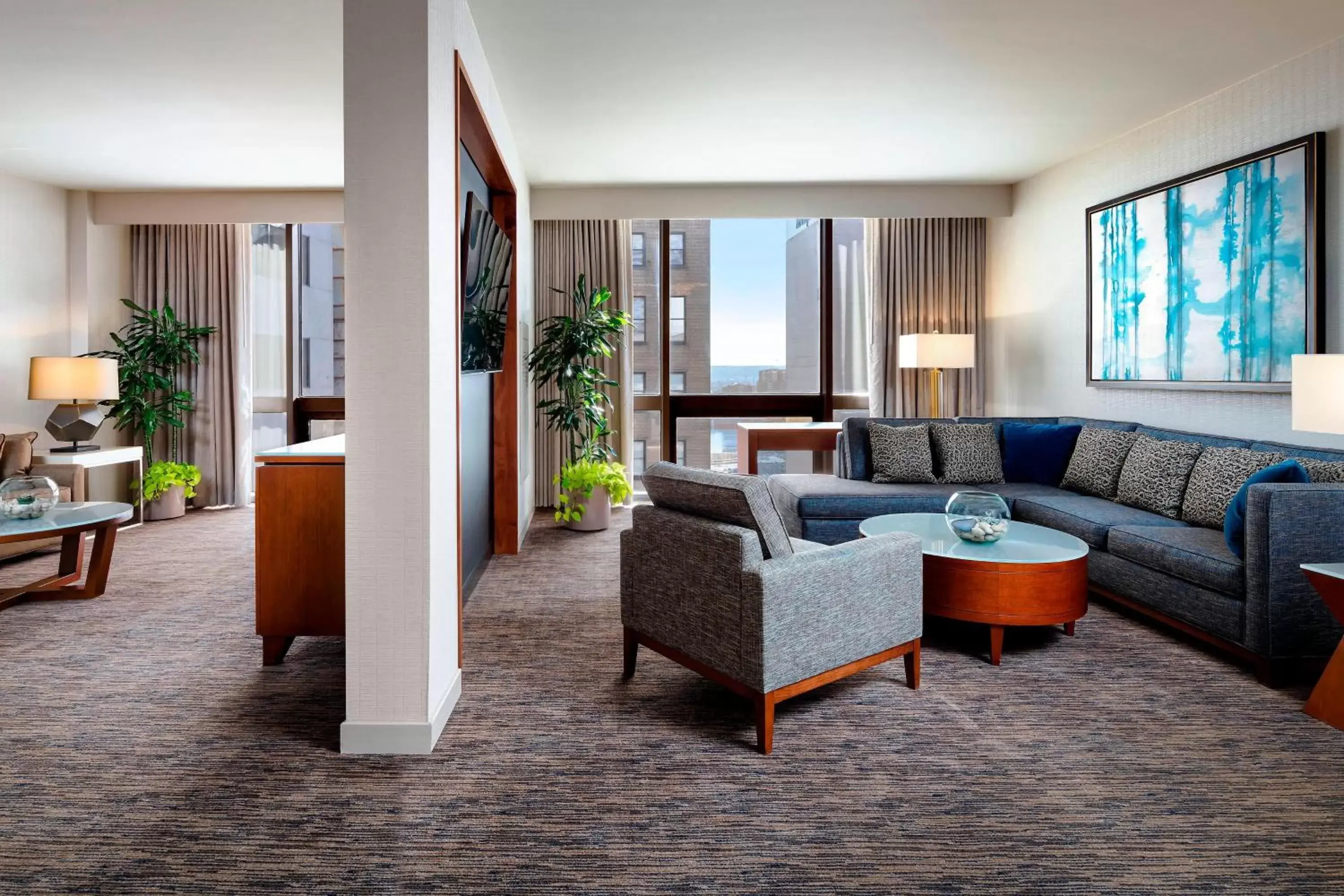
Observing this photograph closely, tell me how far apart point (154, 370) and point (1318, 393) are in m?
7.54

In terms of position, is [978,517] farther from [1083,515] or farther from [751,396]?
[751,396]

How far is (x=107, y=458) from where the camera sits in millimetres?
5965

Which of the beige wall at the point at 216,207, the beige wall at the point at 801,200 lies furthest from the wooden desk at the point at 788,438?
the beige wall at the point at 216,207

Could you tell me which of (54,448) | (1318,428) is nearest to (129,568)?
(54,448)

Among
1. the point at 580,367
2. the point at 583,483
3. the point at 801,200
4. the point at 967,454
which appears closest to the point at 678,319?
the point at 580,367

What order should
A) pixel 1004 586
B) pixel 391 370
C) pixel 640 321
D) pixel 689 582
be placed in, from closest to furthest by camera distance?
pixel 391 370, pixel 689 582, pixel 1004 586, pixel 640 321

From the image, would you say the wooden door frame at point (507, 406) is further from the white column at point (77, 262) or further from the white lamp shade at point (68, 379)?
the white column at point (77, 262)

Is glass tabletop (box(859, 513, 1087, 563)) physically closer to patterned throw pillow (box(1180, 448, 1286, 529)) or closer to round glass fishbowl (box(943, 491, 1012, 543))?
round glass fishbowl (box(943, 491, 1012, 543))

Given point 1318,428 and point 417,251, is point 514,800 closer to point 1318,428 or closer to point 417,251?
point 417,251

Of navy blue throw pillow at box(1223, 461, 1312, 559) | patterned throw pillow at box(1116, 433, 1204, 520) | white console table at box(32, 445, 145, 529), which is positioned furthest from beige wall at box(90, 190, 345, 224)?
navy blue throw pillow at box(1223, 461, 1312, 559)

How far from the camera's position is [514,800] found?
7.26 ft

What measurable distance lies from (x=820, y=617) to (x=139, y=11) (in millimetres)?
3530

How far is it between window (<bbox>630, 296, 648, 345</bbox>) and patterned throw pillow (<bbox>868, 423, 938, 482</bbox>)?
8.04 ft

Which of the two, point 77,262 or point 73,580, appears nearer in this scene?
point 73,580
